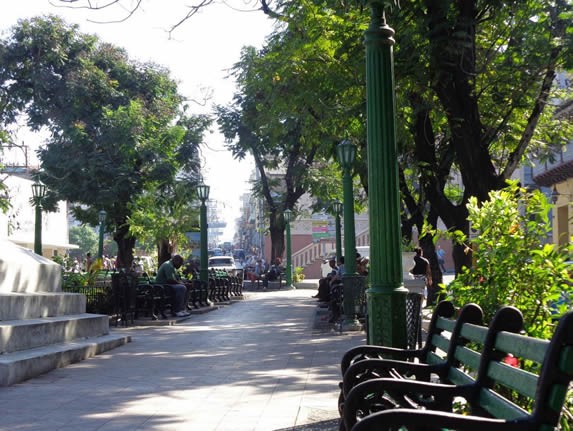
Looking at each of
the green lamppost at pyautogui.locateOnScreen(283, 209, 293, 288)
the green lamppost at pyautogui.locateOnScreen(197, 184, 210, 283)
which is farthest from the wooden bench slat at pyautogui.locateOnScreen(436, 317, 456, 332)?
the green lamppost at pyautogui.locateOnScreen(283, 209, 293, 288)

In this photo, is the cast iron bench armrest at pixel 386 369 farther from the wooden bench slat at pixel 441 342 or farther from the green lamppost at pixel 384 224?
the green lamppost at pixel 384 224

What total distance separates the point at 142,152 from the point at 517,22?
905 inches

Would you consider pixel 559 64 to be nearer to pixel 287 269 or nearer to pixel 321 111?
pixel 321 111

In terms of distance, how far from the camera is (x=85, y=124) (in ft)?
114

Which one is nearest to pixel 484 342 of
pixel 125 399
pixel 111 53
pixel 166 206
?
pixel 125 399

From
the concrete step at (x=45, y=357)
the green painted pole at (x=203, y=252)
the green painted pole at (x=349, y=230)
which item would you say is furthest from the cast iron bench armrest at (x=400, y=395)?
the green painted pole at (x=203, y=252)

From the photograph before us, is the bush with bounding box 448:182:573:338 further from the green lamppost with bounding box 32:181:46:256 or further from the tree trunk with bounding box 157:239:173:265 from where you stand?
the tree trunk with bounding box 157:239:173:265

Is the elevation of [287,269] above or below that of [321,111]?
below

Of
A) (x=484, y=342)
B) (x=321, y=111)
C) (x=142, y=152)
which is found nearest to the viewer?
(x=484, y=342)

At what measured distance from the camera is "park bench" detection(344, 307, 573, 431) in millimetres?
2309

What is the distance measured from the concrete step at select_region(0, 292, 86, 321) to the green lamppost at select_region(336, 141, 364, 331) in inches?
202

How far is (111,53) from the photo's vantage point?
3738cm

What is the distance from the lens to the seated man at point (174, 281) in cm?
1747

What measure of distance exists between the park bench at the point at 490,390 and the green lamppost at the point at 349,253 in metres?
10.2
